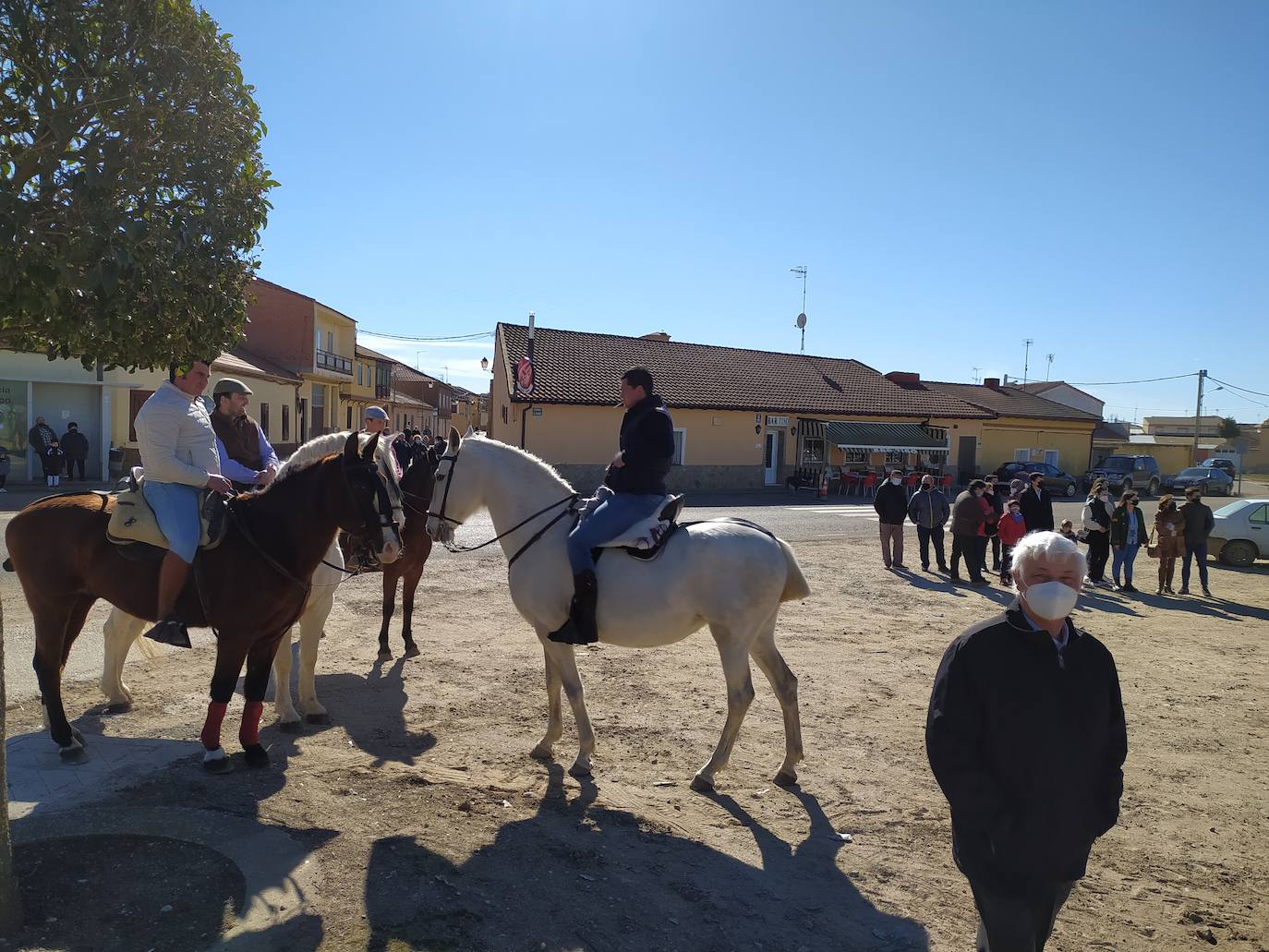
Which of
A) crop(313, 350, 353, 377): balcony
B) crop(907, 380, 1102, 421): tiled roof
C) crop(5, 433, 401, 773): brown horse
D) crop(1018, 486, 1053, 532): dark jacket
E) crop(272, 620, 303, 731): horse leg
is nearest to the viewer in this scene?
crop(5, 433, 401, 773): brown horse

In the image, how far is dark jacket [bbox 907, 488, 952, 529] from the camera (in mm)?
14695

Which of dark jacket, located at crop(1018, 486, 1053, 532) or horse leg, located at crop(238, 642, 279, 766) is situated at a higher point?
dark jacket, located at crop(1018, 486, 1053, 532)

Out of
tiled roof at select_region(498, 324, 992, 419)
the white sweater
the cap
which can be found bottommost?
the white sweater

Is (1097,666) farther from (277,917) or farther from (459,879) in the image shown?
(277,917)

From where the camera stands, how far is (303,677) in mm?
6031

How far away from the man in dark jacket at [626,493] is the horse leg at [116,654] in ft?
10.7

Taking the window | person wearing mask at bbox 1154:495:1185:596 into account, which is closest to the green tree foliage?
person wearing mask at bbox 1154:495:1185:596

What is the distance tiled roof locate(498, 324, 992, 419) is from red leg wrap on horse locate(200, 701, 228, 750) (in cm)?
2427

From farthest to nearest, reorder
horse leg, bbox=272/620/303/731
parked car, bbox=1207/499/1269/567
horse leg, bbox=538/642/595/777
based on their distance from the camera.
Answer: parked car, bbox=1207/499/1269/567 < horse leg, bbox=272/620/303/731 < horse leg, bbox=538/642/595/777

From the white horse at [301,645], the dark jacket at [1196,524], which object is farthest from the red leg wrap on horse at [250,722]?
the dark jacket at [1196,524]

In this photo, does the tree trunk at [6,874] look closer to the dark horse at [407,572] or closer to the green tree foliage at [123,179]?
the green tree foliage at [123,179]

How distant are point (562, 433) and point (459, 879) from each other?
85.9 ft

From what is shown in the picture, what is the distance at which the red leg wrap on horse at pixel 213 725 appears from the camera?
4.77 meters

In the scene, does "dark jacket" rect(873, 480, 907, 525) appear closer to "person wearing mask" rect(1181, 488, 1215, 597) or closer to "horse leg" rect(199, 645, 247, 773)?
"person wearing mask" rect(1181, 488, 1215, 597)
